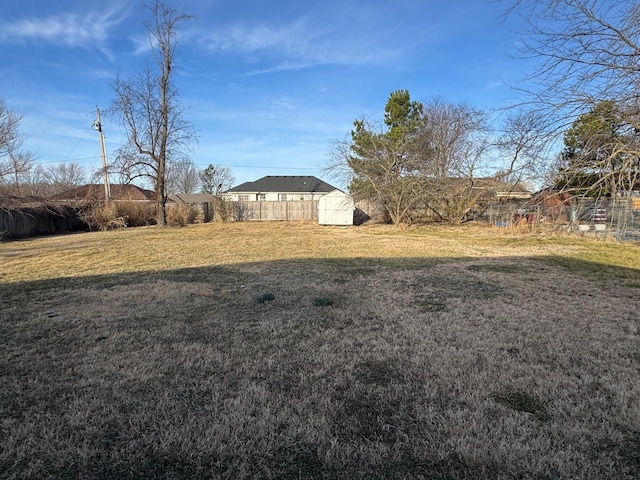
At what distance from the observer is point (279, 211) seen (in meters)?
30.1

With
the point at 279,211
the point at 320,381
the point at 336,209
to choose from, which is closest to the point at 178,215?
the point at 279,211

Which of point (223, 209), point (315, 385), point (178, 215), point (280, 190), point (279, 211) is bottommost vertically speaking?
A: point (315, 385)

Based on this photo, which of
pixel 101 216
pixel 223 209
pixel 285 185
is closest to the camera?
pixel 101 216

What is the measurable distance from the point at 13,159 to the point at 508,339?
18.2 metres

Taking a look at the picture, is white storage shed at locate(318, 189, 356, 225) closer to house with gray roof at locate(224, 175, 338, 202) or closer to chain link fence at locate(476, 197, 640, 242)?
chain link fence at locate(476, 197, 640, 242)

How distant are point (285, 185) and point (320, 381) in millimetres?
38791

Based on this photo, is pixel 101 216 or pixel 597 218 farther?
pixel 101 216

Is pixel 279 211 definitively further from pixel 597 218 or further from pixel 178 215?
pixel 597 218

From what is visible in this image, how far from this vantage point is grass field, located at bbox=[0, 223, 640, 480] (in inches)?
74.0

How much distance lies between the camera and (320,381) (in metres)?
2.71

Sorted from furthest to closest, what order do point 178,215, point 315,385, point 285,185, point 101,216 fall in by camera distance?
1. point 285,185
2. point 178,215
3. point 101,216
4. point 315,385

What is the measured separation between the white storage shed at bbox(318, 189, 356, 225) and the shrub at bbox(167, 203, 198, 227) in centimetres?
916

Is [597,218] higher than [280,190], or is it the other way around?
[280,190]

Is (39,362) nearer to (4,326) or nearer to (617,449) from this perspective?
(4,326)
